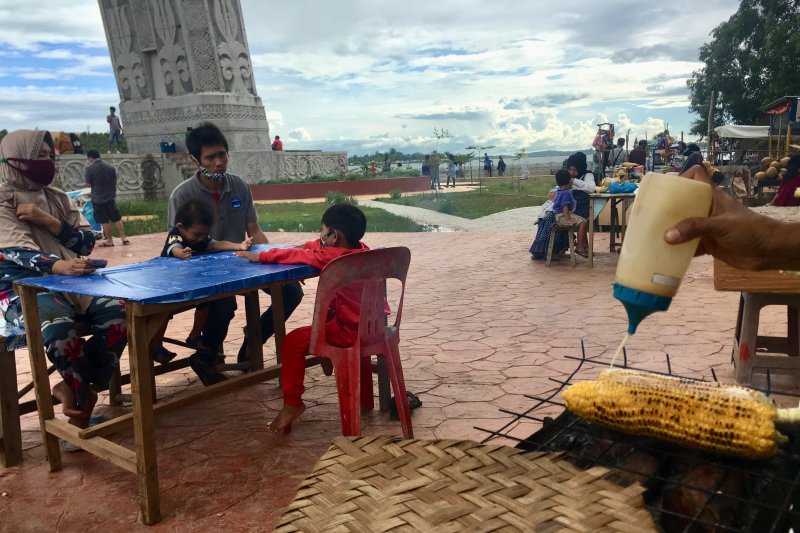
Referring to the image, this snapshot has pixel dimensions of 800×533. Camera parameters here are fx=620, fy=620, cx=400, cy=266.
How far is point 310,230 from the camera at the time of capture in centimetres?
1459

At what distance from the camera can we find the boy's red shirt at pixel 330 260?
326 cm

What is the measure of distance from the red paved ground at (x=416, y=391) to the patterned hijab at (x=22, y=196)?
121cm

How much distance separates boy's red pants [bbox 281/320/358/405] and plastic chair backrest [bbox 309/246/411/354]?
0.08m

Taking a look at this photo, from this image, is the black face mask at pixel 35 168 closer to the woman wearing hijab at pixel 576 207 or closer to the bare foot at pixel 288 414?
the bare foot at pixel 288 414

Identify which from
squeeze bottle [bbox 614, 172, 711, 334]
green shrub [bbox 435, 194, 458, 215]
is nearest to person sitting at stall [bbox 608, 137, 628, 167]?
green shrub [bbox 435, 194, 458, 215]

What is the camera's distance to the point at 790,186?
6.50 meters

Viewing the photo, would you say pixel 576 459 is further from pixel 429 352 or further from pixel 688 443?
pixel 429 352

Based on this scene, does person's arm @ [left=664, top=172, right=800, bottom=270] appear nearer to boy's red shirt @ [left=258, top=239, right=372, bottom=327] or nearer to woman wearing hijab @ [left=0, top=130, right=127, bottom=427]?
boy's red shirt @ [left=258, top=239, right=372, bottom=327]

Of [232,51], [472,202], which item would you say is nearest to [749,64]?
[472,202]

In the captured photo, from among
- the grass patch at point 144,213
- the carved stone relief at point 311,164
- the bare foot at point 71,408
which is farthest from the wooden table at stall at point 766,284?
the carved stone relief at point 311,164

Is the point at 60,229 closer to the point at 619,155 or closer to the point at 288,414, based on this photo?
the point at 288,414

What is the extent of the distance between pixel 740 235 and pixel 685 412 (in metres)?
0.45

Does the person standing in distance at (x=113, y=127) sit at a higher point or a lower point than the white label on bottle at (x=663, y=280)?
higher

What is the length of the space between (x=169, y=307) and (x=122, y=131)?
28100 mm
